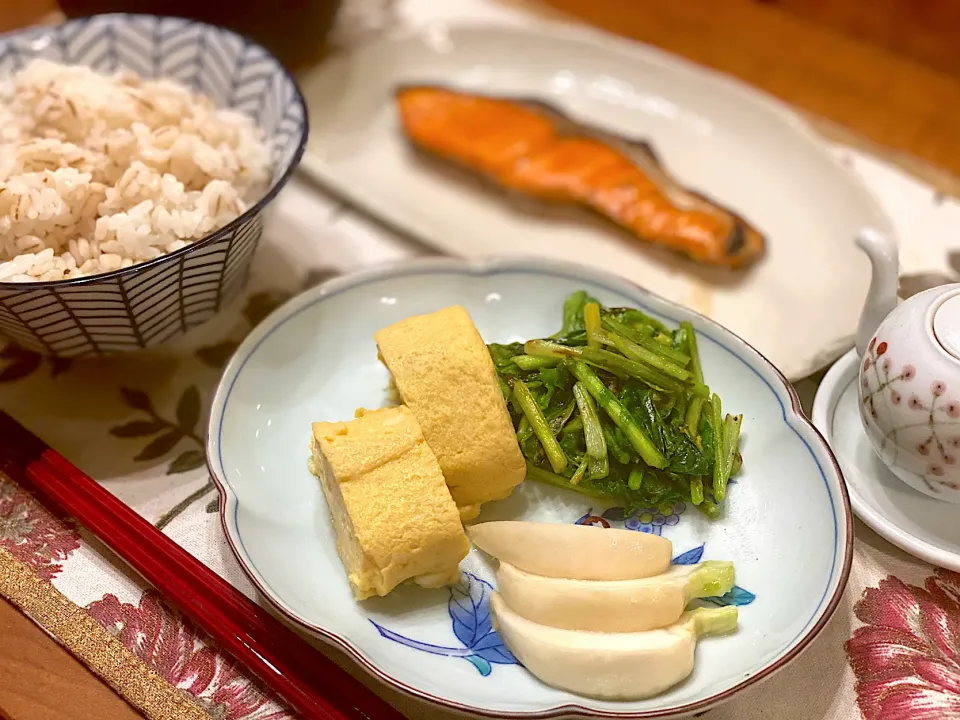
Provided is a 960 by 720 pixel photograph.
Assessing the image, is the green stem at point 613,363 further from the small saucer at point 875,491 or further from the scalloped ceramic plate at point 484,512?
the small saucer at point 875,491

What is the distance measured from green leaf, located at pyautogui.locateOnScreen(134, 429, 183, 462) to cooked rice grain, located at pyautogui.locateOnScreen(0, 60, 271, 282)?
353 millimetres

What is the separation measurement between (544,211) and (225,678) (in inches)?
55.2

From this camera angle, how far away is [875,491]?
55.9 inches

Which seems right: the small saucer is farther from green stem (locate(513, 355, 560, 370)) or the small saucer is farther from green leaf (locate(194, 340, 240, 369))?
green leaf (locate(194, 340, 240, 369))

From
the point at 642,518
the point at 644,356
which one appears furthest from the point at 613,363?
the point at 642,518

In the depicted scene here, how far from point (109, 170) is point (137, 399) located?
45 cm

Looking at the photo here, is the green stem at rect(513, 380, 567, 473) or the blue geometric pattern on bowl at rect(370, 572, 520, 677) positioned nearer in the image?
the blue geometric pattern on bowl at rect(370, 572, 520, 677)

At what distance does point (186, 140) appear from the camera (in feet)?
5.05

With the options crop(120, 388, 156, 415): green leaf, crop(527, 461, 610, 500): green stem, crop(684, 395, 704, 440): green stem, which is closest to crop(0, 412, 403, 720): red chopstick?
crop(120, 388, 156, 415): green leaf

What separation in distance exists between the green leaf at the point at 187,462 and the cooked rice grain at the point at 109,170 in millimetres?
380

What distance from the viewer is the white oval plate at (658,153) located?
1.87 metres

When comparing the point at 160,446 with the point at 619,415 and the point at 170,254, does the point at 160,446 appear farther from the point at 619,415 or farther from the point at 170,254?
the point at 619,415

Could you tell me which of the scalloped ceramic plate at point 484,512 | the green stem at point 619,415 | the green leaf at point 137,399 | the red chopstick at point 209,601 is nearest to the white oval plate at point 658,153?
the scalloped ceramic plate at point 484,512

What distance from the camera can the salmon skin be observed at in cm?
196
